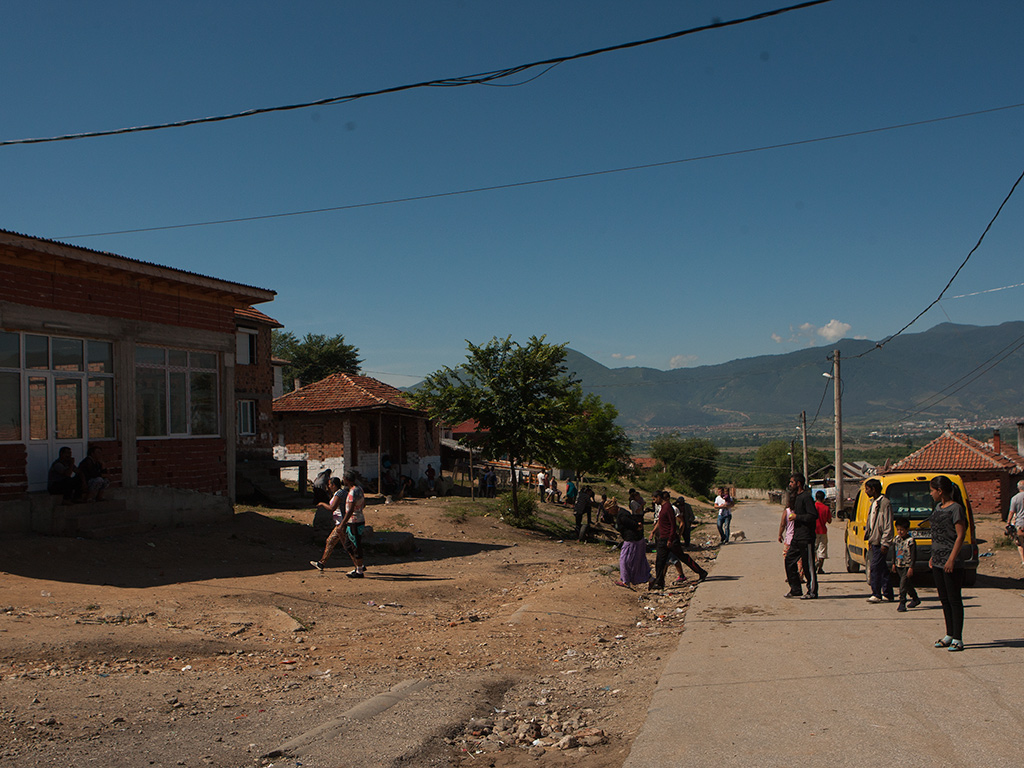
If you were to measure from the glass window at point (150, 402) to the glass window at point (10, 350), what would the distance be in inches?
100

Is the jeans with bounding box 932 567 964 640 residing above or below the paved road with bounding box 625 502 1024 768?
above

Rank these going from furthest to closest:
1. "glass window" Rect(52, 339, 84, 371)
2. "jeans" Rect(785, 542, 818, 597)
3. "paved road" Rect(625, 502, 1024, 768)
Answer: "glass window" Rect(52, 339, 84, 371), "jeans" Rect(785, 542, 818, 597), "paved road" Rect(625, 502, 1024, 768)

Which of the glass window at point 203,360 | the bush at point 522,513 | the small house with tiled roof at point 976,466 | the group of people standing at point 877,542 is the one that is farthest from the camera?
the small house with tiled roof at point 976,466

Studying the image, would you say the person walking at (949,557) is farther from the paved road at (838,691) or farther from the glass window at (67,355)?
the glass window at (67,355)

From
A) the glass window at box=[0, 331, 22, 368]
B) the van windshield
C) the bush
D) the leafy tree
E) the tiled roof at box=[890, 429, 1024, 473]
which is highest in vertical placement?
the glass window at box=[0, 331, 22, 368]

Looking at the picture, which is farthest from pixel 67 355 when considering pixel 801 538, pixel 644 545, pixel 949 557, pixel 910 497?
pixel 910 497

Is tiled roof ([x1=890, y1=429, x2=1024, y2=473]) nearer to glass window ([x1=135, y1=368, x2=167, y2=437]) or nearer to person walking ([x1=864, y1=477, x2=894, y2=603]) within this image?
person walking ([x1=864, y1=477, x2=894, y2=603])

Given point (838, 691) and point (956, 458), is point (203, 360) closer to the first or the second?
point (838, 691)

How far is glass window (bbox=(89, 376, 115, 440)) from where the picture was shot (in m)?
15.5

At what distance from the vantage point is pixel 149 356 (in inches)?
661

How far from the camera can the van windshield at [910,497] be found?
13.6 meters

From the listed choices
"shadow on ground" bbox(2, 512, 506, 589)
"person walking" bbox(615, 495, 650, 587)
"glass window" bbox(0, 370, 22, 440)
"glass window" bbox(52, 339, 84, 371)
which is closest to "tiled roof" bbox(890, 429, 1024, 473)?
"person walking" bbox(615, 495, 650, 587)

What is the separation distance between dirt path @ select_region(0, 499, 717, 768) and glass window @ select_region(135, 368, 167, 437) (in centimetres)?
247

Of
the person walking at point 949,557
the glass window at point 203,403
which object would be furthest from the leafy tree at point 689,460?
the person walking at point 949,557
